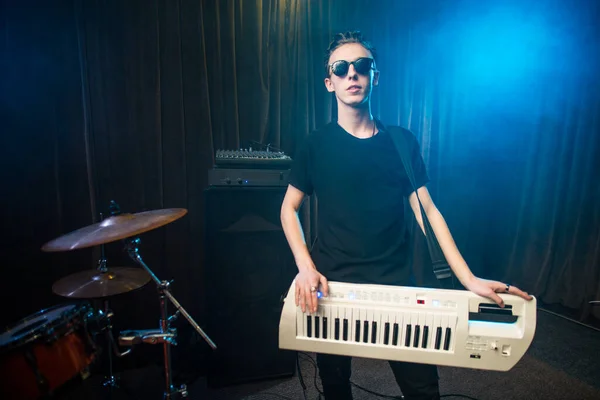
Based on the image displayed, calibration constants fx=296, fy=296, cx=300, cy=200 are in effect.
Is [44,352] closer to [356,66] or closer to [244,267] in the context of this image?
[244,267]

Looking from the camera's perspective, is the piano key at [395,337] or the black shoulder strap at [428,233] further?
the black shoulder strap at [428,233]

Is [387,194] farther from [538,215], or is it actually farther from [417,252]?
[538,215]

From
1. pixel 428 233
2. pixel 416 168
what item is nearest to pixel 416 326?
pixel 428 233

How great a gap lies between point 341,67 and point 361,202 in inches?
19.6

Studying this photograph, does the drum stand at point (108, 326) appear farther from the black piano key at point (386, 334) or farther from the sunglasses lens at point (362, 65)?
the sunglasses lens at point (362, 65)

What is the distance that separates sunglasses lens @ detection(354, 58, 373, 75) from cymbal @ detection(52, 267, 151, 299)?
1349 mm

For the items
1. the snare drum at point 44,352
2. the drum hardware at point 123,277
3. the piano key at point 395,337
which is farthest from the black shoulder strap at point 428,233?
the snare drum at point 44,352

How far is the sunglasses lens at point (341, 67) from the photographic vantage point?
1079 millimetres

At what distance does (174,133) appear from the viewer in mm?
2043

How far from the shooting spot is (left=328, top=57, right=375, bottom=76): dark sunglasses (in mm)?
1069

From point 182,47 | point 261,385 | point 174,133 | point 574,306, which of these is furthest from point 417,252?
point 182,47

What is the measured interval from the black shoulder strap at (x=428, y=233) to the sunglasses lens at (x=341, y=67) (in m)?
0.28

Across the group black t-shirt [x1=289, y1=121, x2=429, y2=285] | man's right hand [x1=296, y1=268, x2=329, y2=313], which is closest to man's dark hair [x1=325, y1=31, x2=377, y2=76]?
black t-shirt [x1=289, y1=121, x2=429, y2=285]

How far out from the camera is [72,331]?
101cm
